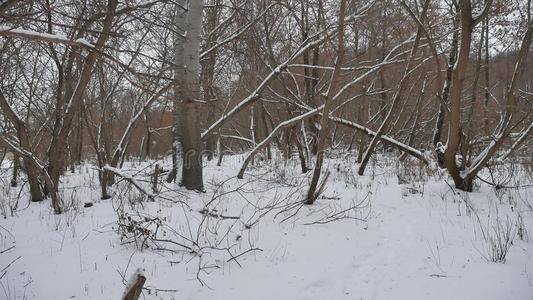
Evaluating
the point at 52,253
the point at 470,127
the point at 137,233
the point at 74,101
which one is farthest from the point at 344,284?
the point at 74,101

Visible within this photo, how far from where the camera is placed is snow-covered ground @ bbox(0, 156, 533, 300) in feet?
9.86

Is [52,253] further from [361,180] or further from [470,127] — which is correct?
[470,127]

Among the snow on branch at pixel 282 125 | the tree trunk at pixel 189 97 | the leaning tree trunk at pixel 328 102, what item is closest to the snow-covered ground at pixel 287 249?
the leaning tree trunk at pixel 328 102

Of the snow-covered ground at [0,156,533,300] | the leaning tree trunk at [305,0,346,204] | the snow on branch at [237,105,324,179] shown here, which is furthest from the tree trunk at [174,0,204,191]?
the leaning tree trunk at [305,0,346,204]

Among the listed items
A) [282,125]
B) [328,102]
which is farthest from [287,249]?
[282,125]

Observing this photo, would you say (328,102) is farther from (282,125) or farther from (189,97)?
(189,97)

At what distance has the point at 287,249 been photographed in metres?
3.79

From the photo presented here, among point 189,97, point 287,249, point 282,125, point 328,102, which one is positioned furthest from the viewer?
point 282,125

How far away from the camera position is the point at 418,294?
9.36 ft

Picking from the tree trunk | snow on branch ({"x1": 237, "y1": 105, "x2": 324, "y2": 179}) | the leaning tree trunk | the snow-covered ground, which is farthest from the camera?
snow on branch ({"x1": 237, "y1": 105, "x2": 324, "y2": 179})

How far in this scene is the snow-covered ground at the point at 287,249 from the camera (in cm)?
300

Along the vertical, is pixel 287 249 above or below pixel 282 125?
below

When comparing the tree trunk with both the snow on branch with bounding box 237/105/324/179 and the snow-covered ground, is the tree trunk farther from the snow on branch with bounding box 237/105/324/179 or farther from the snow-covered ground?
the snow on branch with bounding box 237/105/324/179

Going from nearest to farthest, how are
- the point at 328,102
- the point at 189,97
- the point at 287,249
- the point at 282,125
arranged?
the point at 287,249
the point at 328,102
the point at 189,97
the point at 282,125
